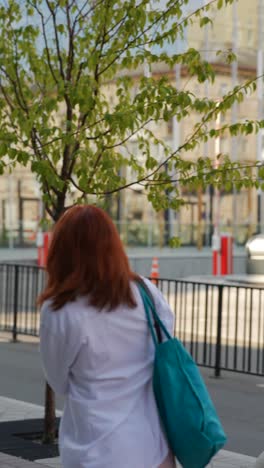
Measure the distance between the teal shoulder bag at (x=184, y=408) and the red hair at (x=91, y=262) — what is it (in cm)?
23

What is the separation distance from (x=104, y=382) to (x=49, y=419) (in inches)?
184

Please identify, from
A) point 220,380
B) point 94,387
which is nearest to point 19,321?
point 220,380

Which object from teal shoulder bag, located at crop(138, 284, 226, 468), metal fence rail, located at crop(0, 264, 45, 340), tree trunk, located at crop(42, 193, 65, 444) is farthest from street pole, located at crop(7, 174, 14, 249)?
teal shoulder bag, located at crop(138, 284, 226, 468)

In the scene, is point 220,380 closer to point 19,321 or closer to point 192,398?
point 19,321

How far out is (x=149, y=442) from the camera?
145 inches

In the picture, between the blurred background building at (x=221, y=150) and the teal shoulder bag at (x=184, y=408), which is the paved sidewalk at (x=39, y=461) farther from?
the blurred background building at (x=221, y=150)

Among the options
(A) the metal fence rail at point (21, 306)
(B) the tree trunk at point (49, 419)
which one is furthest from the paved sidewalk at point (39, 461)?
(A) the metal fence rail at point (21, 306)

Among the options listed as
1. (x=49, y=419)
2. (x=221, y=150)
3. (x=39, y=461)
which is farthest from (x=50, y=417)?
(x=221, y=150)

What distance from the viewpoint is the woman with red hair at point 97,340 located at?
370 cm

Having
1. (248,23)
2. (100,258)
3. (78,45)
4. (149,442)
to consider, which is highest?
(248,23)

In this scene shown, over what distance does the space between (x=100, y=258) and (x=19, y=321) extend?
42.4 ft

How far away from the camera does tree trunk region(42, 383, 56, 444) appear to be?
828 cm

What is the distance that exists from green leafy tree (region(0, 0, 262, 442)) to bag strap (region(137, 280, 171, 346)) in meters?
3.90

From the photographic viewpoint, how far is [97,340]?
12.3ft
